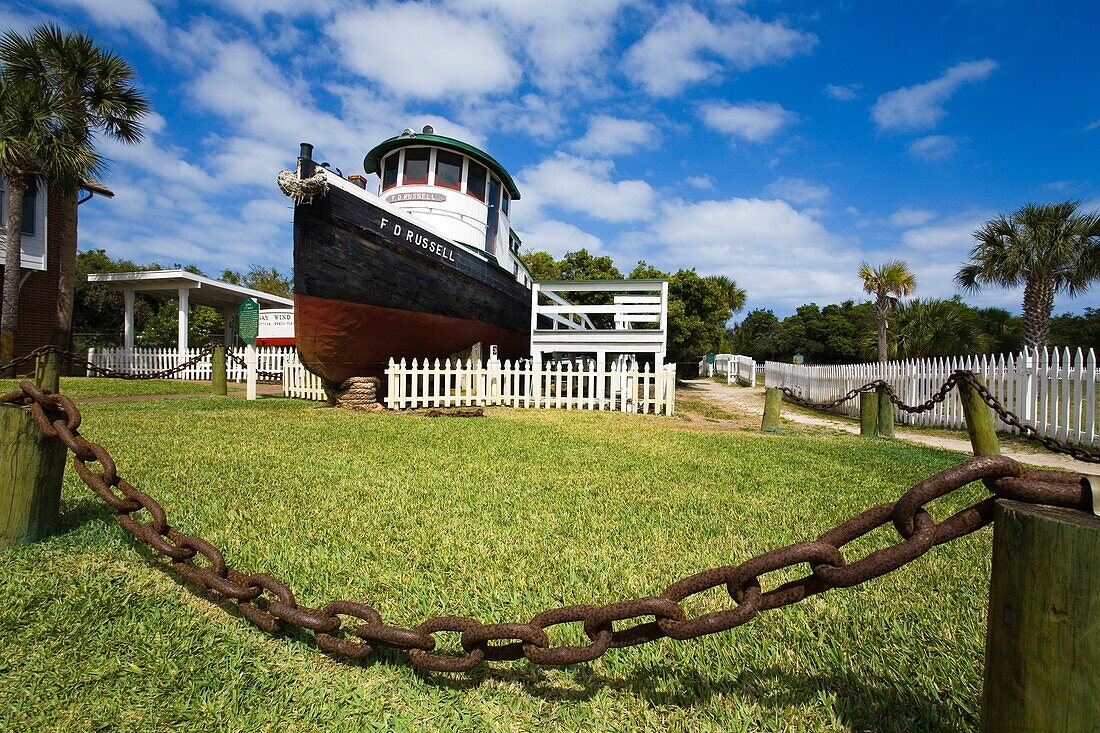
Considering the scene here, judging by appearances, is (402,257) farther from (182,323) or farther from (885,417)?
(182,323)

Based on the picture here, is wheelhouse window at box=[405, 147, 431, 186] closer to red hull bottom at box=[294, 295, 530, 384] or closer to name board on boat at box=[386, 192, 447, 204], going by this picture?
name board on boat at box=[386, 192, 447, 204]

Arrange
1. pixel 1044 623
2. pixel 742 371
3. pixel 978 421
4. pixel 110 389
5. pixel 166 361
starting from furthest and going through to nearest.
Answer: pixel 742 371
pixel 166 361
pixel 110 389
pixel 978 421
pixel 1044 623

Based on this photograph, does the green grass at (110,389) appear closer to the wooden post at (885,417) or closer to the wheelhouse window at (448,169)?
the wheelhouse window at (448,169)

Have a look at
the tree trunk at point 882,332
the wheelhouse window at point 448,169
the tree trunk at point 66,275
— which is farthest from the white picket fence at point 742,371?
the tree trunk at point 66,275

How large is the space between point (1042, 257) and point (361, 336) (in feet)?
69.5

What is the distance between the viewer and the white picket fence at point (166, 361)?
1800cm

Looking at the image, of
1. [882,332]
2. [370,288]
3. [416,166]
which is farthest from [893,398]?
[882,332]

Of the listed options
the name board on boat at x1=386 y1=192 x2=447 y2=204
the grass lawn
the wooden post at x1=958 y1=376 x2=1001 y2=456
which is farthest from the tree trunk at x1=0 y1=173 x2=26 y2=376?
the wooden post at x1=958 y1=376 x2=1001 y2=456

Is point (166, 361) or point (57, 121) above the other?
point (57, 121)

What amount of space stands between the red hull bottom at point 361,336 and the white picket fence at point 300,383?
2.32 metres

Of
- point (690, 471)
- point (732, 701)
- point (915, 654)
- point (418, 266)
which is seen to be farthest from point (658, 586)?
point (418, 266)

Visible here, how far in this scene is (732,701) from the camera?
5.14 feet

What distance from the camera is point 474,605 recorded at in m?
2.04

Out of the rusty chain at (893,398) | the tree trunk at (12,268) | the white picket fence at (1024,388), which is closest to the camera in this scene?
the rusty chain at (893,398)
